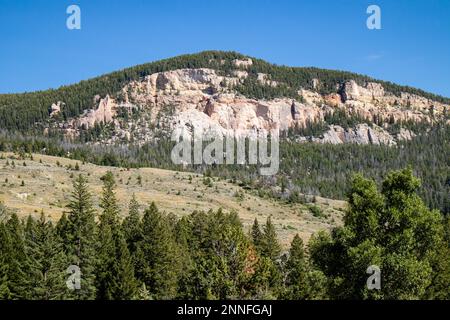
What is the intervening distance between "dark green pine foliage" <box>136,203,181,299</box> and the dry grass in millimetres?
34765

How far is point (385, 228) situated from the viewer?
25.1 meters

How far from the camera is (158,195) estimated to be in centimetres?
12588

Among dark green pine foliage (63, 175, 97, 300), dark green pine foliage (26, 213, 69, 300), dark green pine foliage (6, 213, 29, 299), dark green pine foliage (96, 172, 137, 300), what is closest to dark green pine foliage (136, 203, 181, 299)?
dark green pine foliage (96, 172, 137, 300)

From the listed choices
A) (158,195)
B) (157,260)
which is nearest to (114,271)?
(157,260)

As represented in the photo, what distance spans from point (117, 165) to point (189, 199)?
5891 centimetres

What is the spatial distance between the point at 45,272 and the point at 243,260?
49.0 feet

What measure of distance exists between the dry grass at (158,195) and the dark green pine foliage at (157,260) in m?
34.8

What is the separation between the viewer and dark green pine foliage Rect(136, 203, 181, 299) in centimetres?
4991

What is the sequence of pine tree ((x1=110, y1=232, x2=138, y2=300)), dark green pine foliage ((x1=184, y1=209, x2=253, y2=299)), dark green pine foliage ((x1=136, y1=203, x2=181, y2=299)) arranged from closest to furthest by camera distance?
dark green pine foliage ((x1=184, y1=209, x2=253, y2=299)), pine tree ((x1=110, y1=232, x2=138, y2=300)), dark green pine foliage ((x1=136, y1=203, x2=181, y2=299))

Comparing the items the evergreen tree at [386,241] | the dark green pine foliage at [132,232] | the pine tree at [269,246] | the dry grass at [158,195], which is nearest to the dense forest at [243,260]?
the evergreen tree at [386,241]

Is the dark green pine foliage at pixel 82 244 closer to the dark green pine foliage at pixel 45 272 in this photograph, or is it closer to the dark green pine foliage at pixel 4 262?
the dark green pine foliage at pixel 45 272

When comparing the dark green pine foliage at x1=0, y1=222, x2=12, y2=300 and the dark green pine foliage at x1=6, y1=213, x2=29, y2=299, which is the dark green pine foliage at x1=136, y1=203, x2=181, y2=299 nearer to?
the dark green pine foliage at x1=6, y1=213, x2=29, y2=299

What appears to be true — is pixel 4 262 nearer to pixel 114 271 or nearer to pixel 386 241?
pixel 114 271
